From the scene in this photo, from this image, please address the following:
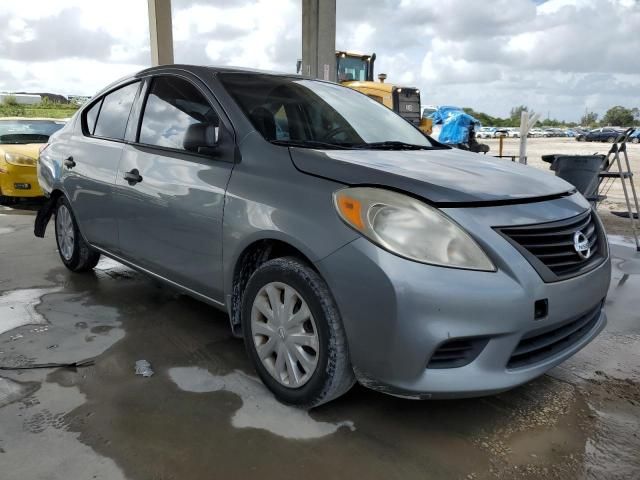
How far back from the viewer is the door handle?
3170mm

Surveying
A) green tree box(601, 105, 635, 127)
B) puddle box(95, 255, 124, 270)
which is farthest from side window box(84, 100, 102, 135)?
green tree box(601, 105, 635, 127)

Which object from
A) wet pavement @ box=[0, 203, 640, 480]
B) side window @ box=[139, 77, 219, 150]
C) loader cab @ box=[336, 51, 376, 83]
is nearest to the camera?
wet pavement @ box=[0, 203, 640, 480]

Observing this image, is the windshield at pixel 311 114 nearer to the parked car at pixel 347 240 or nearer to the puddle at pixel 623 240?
the parked car at pixel 347 240

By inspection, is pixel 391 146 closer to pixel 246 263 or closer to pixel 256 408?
pixel 246 263

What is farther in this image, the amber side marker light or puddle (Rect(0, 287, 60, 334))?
puddle (Rect(0, 287, 60, 334))

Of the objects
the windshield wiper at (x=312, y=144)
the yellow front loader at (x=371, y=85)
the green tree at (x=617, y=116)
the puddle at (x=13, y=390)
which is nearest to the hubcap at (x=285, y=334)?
the windshield wiper at (x=312, y=144)

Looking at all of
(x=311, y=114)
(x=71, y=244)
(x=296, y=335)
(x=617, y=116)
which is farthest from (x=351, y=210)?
(x=617, y=116)

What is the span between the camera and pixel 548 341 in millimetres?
2217

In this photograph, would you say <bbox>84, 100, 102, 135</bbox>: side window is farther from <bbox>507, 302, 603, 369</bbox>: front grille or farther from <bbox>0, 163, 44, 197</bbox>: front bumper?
<bbox>0, 163, 44, 197</bbox>: front bumper

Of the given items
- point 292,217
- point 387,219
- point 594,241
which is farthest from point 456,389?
point 594,241

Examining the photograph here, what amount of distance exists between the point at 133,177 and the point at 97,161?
629 mm

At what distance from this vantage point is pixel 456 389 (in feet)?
6.64

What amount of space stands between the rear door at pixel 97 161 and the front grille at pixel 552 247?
2.51 meters

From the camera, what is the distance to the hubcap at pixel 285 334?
2293 mm
